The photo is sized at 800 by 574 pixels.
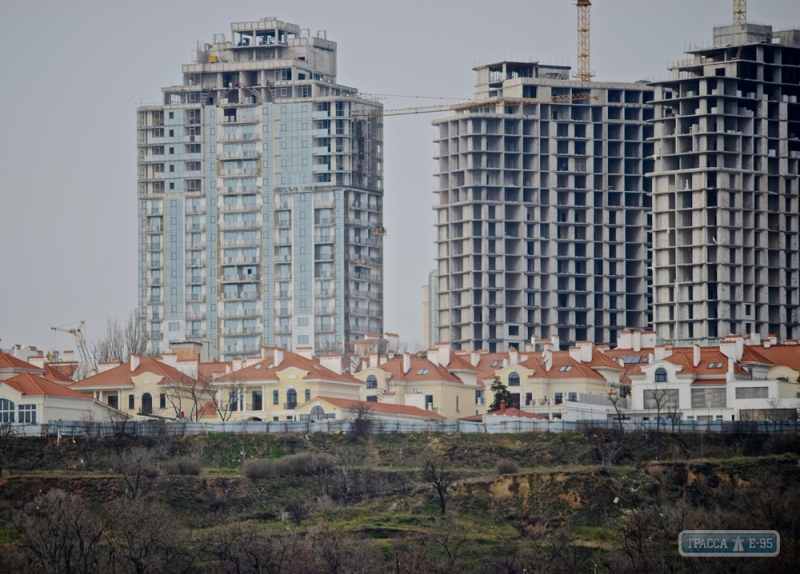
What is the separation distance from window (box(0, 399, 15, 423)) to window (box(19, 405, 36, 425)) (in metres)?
0.60

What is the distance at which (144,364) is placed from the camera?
144375 mm

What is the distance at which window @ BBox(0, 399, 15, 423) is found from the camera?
129 m

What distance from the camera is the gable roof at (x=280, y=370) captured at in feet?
465

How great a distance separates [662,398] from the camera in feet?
465

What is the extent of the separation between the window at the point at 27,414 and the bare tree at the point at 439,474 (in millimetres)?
27344

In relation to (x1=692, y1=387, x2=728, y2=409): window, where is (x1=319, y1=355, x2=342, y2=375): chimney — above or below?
above

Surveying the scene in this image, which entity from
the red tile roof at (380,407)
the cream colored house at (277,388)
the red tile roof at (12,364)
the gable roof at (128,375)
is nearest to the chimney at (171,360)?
the gable roof at (128,375)

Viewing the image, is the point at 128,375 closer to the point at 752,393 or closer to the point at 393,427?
the point at 393,427

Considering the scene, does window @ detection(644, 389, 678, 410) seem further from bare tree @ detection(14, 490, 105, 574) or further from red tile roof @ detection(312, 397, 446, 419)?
bare tree @ detection(14, 490, 105, 574)

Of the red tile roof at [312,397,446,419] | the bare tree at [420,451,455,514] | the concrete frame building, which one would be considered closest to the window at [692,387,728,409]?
the red tile roof at [312,397,446,419]

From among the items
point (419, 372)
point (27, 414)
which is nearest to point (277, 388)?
point (419, 372)

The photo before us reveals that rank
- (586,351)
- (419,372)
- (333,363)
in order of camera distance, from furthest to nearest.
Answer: (586,351) → (419,372) → (333,363)

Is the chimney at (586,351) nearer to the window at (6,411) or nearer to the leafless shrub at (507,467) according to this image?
the leafless shrub at (507,467)

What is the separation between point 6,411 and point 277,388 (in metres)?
21.3
